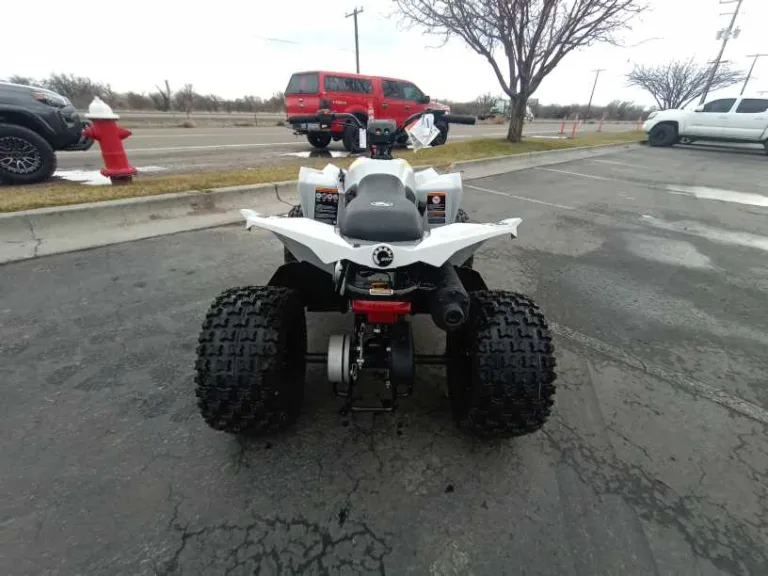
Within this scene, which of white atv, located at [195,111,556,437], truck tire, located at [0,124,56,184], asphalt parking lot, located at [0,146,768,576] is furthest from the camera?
truck tire, located at [0,124,56,184]

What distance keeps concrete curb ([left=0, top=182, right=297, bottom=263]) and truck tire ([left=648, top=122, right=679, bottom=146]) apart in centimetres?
2029

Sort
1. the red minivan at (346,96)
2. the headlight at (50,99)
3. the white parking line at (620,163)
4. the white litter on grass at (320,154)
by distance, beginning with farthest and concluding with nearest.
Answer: the white parking line at (620,163) < the red minivan at (346,96) < the white litter on grass at (320,154) < the headlight at (50,99)

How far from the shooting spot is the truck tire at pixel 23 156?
520cm

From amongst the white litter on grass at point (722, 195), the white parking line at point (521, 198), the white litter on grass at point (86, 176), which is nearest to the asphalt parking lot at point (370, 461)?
the white litter on grass at point (86, 176)

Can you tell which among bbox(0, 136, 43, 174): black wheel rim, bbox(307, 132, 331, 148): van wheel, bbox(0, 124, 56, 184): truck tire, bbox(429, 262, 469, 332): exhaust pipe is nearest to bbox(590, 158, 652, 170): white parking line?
bbox(307, 132, 331, 148): van wheel

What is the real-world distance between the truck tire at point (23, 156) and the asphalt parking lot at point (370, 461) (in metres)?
3.07

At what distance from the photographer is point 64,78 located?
26453 millimetres

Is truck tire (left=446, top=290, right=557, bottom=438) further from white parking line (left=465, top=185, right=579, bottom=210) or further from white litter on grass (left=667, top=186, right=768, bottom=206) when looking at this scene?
white litter on grass (left=667, top=186, right=768, bottom=206)

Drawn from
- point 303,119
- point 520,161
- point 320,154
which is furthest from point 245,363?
point 520,161

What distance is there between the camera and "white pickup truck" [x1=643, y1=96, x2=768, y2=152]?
50.2 ft

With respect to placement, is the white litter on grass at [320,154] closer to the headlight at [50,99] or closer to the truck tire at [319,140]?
the truck tire at [319,140]

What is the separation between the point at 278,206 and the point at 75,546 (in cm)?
492

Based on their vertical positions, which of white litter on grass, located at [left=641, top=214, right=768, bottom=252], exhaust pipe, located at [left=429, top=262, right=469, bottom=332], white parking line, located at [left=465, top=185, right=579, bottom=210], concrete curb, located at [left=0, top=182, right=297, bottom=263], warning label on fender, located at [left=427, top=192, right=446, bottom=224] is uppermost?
warning label on fender, located at [left=427, top=192, right=446, bottom=224]

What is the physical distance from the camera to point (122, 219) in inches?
174
